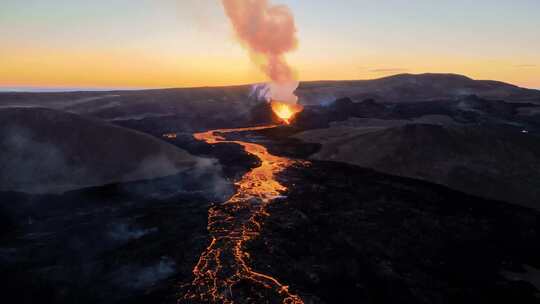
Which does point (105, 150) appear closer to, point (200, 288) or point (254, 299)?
point (200, 288)

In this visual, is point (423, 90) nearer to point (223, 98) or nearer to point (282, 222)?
point (223, 98)

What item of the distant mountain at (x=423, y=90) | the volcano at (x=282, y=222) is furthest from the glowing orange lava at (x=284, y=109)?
the volcano at (x=282, y=222)

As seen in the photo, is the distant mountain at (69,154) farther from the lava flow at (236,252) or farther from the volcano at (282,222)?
the lava flow at (236,252)

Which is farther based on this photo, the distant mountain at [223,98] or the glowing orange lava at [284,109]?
the distant mountain at [223,98]

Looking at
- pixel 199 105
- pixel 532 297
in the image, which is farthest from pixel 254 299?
pixel 199 105

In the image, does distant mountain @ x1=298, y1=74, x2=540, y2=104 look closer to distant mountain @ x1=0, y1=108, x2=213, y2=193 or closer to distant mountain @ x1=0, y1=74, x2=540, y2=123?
distant mountain @ x1=0, y1=74, x2=540, y2=123

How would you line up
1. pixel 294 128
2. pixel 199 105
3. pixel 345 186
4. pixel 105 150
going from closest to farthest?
pixel 345 186 < pixel 105 150 < pixel 294 128 < pixel 199 105
